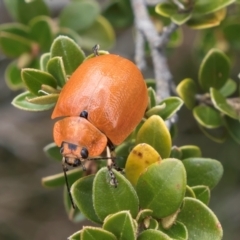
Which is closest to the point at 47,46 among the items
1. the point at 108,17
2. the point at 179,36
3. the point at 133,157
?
the point at 108,17

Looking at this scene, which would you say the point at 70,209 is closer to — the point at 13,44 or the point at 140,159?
the point at 140,159

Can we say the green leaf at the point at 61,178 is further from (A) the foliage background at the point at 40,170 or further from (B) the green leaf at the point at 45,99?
(A) the foliage background at the point at 40,170

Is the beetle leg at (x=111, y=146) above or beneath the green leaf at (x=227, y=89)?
above

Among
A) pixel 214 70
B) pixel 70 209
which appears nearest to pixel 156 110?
pixel 214 70

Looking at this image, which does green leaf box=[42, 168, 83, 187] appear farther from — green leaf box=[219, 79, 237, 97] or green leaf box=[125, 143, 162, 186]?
green leaf box=[219, 79, 237, 97]

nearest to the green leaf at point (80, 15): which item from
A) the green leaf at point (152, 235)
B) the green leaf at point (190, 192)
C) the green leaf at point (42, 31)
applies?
the green leaf at point (42, 31)

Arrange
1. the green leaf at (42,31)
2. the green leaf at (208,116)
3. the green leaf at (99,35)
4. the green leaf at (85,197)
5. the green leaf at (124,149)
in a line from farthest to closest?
the green leaf at (99,35) → the green leaf at (42,31) → the green leaf at (208,116) → the green leaf at (124,149) → the green leaf at (85,197)
